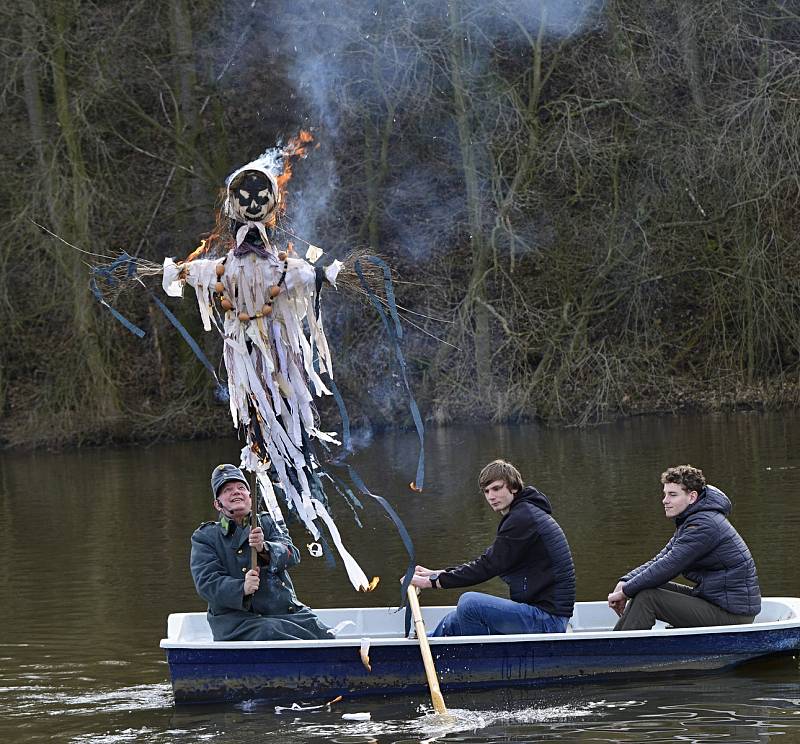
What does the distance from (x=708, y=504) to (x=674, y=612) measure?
62 centimetres

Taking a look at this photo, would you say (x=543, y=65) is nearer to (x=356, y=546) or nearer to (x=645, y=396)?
(x=645, y=396)

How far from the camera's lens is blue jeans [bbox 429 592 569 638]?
8.60 m

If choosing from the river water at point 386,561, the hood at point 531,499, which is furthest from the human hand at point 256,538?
the hood at point 531,499

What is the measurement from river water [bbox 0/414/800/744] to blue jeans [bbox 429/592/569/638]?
1.14ft

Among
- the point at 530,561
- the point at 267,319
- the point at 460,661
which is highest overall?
the point at 267,319

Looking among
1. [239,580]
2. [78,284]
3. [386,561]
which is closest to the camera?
[239,580]

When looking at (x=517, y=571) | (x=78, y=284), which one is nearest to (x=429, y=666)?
(x=517, y=571)

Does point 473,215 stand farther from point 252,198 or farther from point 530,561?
point 252,198

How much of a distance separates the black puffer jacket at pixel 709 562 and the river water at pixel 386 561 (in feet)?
1.34

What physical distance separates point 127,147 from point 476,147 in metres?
5.60

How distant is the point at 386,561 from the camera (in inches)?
516

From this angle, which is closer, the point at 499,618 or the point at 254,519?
the point at 254,519

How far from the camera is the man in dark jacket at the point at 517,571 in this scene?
332 inches

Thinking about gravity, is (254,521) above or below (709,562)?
above
